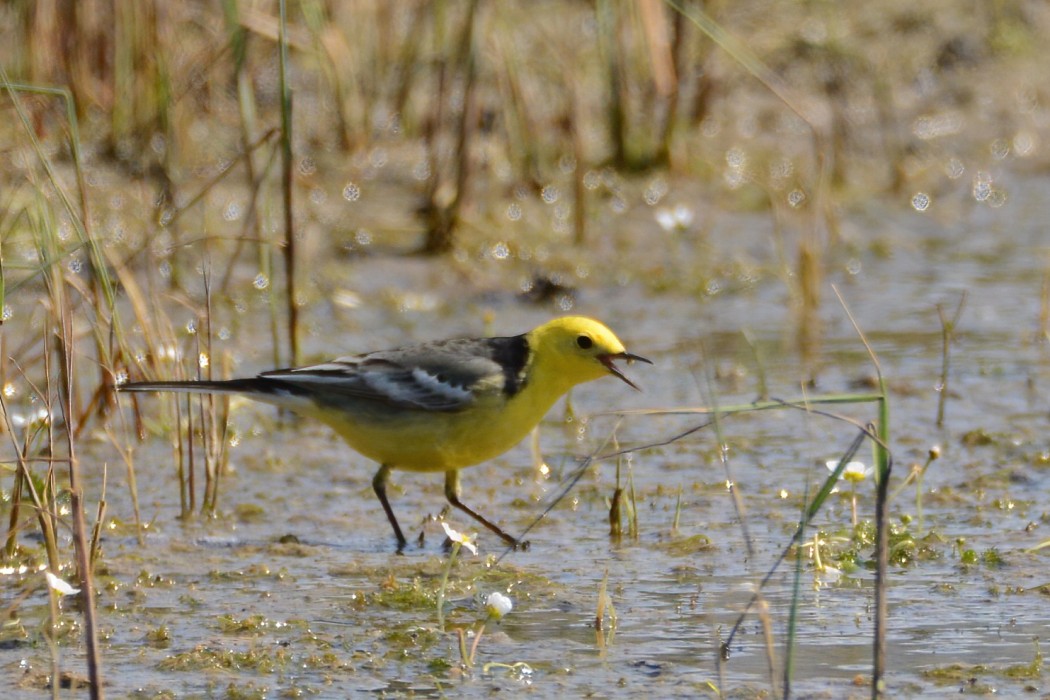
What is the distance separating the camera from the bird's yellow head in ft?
21.9

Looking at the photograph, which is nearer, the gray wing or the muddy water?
the muddy water

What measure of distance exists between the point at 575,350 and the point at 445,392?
54cm

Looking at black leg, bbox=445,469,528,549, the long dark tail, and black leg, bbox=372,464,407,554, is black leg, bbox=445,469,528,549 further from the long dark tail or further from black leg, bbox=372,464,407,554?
the long dark tail

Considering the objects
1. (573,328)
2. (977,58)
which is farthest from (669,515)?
(977,58)

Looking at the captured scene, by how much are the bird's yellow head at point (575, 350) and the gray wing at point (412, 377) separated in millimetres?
194

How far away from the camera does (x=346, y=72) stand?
11938mm

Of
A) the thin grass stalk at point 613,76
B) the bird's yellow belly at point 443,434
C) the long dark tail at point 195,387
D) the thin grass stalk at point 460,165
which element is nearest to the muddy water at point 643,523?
the thin grass stalk at point 460,165

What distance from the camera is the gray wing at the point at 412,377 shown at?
21.5ft

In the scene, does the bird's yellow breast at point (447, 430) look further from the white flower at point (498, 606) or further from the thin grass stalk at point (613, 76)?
the thin grass stalk at point (613, 76)

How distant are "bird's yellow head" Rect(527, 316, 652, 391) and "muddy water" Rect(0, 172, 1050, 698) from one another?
0.52m

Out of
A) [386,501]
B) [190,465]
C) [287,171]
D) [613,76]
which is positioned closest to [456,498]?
[386,501]

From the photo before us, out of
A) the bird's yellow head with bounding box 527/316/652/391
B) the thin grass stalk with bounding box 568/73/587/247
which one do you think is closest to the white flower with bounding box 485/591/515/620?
the bird's yellow head with bounding box 527/316/652/391

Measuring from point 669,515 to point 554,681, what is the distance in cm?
200

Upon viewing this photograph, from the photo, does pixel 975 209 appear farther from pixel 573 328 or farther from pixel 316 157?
pixel 573 328
